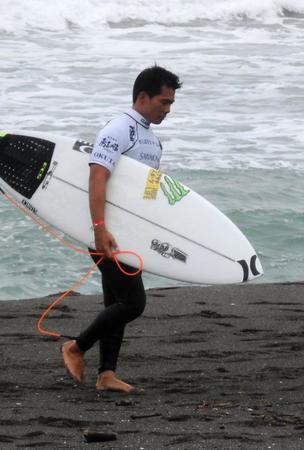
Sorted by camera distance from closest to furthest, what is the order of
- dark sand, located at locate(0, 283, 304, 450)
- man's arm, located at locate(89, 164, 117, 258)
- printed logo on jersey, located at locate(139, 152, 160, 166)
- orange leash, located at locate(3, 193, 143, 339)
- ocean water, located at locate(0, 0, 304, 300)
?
dark sand, located at locate(0, 283, 304, 450)
man's arm, located at locate(89, 164, 117, 258)
orange leash, located at locate(3, 193, 143, 339)
printed logo on jersey, located at locate(139, 152, 160, 166)
ocean water, located at locate(0, 0, 304, 300)

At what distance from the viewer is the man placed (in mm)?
4262

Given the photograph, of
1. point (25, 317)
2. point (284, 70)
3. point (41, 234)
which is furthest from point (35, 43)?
point (25, 317)

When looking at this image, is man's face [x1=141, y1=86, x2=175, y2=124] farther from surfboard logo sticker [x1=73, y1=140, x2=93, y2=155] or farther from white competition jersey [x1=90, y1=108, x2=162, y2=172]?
surfboard logo sticker [x1=73, y1=140, x2=93, y2=155]

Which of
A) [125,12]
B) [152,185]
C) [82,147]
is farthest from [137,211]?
[125,12]

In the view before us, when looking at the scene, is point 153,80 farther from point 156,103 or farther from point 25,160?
point 25,160

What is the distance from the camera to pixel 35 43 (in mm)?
19953

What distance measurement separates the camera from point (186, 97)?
52.3 feet

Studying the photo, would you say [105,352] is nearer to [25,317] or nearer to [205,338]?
[205,338]

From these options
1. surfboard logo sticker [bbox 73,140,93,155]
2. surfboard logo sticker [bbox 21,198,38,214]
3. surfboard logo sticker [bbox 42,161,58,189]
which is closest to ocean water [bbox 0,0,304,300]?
surfboard logo sticker [bbox 21,198,38,214]

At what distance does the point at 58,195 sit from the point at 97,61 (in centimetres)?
1396

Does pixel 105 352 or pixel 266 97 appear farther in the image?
pixel 266 97

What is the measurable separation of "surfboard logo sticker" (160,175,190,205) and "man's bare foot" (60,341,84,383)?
82 centimetres

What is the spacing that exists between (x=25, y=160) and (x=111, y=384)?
A: 1192 millimetres

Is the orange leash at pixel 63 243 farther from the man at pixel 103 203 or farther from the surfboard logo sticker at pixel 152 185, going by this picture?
the surfboard logo sticker at pixel 152 185
